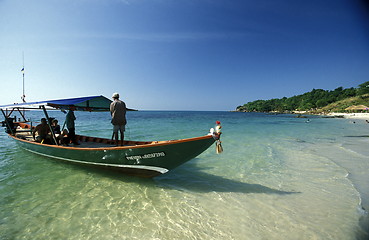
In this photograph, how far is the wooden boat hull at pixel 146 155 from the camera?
4887 mm

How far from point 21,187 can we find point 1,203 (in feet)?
3.46

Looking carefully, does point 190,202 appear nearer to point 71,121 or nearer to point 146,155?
point 146,155

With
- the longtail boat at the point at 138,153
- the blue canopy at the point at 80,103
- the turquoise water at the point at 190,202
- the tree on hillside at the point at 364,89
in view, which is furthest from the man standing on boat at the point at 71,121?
the tree on hillside at the point at 364,89

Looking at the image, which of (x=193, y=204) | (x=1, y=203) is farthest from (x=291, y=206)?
(x=1, y=203)

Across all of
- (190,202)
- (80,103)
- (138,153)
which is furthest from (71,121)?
(190,202)

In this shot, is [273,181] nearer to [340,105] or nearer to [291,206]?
[291,206]

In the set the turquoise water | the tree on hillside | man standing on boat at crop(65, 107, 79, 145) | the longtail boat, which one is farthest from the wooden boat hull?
the tree on hillside

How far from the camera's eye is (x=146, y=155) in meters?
5.27

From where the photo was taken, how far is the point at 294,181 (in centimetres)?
620

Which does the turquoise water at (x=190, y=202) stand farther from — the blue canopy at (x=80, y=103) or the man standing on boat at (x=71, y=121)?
the blue canopy at (x=80, y=103)

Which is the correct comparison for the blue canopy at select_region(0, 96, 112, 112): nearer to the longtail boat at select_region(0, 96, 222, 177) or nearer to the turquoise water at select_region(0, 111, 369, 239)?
the longtail boat at select_region(0, 96, 222, 177)

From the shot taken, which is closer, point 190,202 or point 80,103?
point 190,202

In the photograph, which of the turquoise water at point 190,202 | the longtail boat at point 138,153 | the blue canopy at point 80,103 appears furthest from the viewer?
the blue canopy at point 80,103

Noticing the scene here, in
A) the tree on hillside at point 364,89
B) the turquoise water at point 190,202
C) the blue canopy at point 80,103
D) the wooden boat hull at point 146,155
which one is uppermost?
the tree on hillside at point 364,89
